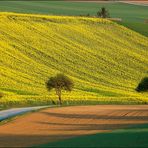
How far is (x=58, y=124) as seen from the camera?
40.4 m

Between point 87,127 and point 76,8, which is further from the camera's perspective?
point 76,8

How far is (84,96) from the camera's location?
233 feet

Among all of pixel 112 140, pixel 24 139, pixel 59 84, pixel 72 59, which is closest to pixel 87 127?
pixel 24 139

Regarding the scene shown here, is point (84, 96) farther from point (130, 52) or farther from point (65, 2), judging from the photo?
point (65, 2)

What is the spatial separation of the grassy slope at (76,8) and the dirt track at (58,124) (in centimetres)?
6895

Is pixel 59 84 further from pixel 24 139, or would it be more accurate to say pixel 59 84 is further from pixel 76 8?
pixel 76 8

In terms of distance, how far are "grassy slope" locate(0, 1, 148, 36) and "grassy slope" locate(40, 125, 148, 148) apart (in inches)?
3407

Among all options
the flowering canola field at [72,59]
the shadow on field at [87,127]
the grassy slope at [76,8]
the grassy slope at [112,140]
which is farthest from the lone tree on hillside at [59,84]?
the grassy slope at [76,8]

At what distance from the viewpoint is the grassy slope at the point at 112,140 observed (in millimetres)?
26508

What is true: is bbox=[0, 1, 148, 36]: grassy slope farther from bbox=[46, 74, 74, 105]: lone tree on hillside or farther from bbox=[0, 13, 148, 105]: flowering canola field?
bbox=[46, 74, 74, 105]: lone tree on hillside

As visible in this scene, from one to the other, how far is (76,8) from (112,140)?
365 ft

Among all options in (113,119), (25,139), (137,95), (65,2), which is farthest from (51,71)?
(65,2)

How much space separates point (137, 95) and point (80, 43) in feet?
81.4

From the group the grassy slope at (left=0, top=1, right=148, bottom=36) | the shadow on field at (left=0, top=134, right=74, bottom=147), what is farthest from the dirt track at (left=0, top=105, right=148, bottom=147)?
the grassy slope at (left=0, top=1, right=148, bottom=36)
